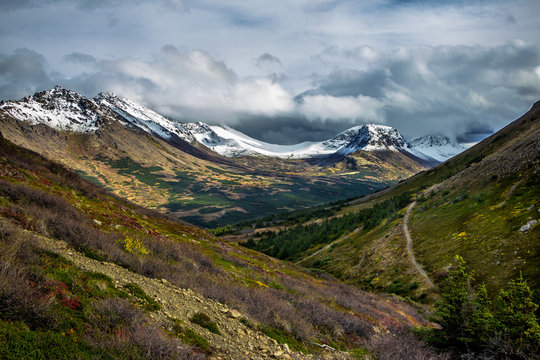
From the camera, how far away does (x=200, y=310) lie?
11.1 m

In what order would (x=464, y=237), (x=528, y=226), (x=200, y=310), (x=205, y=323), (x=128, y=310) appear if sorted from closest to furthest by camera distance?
(x=128, y=310) → (x=205, y=323) → (x=200, y=310) → (x=528, y=226) → (x=464, y=237)

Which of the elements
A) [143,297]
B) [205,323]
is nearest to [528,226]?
[205,323]

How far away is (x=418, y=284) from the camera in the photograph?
34125 millimetres

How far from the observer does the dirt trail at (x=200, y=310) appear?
9.17 meters

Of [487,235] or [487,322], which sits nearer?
[487,322]

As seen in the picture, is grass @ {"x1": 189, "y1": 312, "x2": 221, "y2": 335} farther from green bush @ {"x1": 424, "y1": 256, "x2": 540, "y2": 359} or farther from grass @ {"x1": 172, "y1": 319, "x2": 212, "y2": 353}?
green bush @ {"x1": 424, "y1": 256, "x2": 540, "y2": 359}

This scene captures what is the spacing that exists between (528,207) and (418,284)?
15.6 meters

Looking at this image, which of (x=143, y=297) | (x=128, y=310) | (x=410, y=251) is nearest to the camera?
(x=128, y=310)

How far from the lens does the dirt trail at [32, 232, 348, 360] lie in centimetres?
917

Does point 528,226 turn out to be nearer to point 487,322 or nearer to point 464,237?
point 464,237

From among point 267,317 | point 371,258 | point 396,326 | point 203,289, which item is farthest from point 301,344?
point 371,258

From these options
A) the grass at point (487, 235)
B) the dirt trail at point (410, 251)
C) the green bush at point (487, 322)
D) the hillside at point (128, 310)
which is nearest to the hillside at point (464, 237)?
the grass at point (487, 235)

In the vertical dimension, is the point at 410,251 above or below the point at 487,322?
below

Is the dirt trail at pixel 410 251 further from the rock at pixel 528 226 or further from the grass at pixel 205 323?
the grass at pixel 205 323
